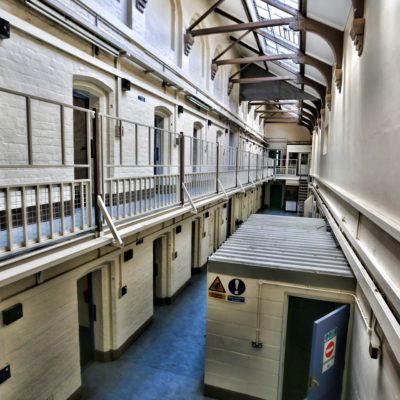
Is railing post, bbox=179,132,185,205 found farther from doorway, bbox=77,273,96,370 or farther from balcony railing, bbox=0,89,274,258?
doorway, bbox=77,273,96,370

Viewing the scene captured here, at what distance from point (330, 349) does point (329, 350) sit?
0.03 m

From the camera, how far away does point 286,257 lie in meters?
4.14

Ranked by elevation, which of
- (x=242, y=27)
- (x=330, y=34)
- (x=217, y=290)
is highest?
(x=242, y=27)

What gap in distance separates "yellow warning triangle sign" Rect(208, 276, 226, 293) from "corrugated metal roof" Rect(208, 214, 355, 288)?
153 mm

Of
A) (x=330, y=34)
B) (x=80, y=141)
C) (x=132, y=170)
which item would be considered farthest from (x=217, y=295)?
(x=330, y=34)

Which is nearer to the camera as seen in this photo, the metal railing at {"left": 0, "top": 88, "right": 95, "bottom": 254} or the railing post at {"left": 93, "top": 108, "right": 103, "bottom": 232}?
the metal railing at {"left": 0, "top": 88, "right": 95, "bottom": 254}

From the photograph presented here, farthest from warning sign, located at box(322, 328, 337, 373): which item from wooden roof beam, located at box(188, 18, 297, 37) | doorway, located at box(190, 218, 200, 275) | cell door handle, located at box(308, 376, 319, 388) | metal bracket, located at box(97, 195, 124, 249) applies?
wooden roof beam, located at box(188, 18, 297, 37)

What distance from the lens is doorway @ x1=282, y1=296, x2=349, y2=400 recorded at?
2.74 meters

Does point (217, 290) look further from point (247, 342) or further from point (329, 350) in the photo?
point (329, 350)

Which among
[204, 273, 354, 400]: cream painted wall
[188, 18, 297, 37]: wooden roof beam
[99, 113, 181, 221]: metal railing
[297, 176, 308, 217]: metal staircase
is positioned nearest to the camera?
[204, 273, 354, 400]: cream painted wall

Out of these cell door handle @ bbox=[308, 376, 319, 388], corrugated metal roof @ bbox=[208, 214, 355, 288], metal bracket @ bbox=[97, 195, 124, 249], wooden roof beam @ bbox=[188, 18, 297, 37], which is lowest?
cell door handle @ bbox=[308, 376, 319, 388]

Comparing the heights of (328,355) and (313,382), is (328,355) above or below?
above

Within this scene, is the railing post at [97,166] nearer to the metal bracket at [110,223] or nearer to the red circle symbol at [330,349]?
the metal bracket at [110,223]

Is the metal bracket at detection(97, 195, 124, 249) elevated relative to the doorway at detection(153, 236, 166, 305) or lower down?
elevated
